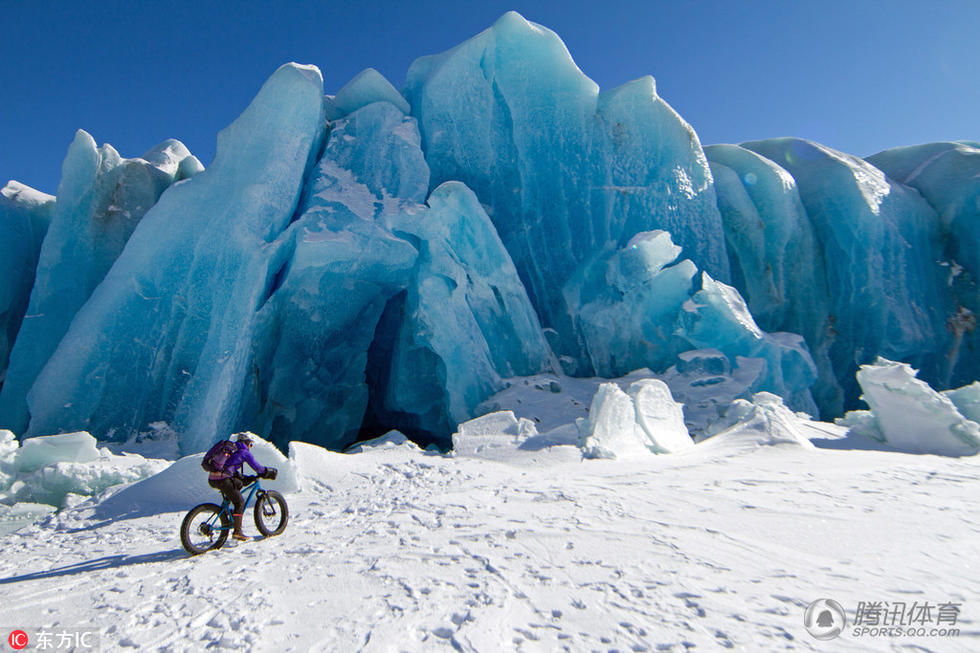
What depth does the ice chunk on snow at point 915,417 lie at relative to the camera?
5.37 metres

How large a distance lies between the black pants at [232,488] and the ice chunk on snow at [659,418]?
429cm

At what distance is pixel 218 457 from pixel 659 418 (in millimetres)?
4792

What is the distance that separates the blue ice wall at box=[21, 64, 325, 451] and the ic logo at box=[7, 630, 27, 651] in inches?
203

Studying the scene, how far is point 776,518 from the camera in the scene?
3.06 meters

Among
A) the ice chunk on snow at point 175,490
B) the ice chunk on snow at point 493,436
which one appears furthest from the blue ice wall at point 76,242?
the ice chunk on snow at point 493,436

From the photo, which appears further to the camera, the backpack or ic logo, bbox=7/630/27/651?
the backpack

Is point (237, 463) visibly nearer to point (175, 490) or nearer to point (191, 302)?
point (175, 490)

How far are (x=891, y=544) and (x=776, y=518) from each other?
56cm

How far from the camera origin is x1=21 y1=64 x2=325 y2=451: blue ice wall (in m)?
7.07

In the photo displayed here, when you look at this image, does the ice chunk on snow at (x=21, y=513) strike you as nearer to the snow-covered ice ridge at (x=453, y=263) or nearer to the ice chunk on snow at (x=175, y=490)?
the ice chunk on snow at (x=175, y=490)

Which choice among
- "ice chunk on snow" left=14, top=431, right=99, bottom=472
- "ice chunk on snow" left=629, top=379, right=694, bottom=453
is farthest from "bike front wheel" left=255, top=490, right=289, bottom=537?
"ice chunk on snow" left=629, top=379, right=694, bottom=453

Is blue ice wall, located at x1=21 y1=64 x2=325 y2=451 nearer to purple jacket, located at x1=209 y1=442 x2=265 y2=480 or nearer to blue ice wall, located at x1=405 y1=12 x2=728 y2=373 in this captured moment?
blue ice wall, located at x1=405 y1=12 x2=728 y2=373

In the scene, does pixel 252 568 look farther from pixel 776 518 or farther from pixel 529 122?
pixel 529 122

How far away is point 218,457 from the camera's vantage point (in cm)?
296
